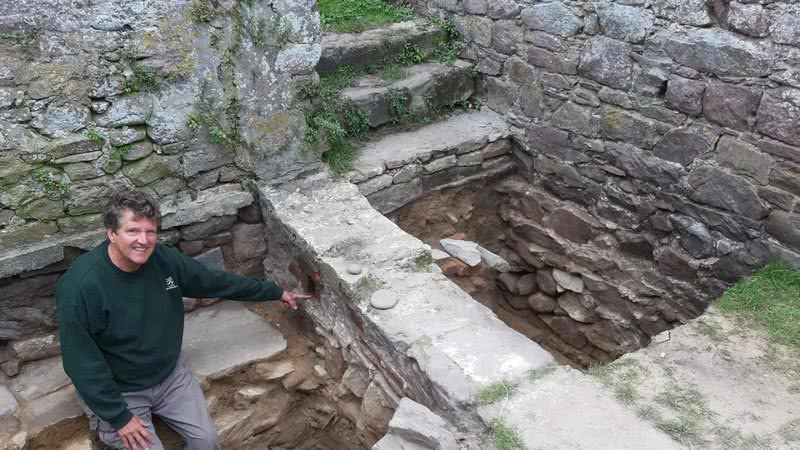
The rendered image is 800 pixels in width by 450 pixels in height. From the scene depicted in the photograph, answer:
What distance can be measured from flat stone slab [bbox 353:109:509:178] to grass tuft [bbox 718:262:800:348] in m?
1.98

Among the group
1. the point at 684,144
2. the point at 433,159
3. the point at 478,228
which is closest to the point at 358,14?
the point at 433,159

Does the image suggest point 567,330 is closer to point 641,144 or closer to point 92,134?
point 641,144

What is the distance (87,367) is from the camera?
9.27ft

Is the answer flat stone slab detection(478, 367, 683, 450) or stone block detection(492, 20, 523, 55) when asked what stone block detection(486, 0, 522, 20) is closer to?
stone block detection(492, 20, 523, 55)

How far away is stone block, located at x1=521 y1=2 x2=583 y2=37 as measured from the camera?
4.29m

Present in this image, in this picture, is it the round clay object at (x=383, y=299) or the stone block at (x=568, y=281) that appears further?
the stone block at (x=568, y=281)

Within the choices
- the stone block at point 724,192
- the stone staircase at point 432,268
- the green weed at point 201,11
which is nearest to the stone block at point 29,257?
the stone staircase at point 432,268

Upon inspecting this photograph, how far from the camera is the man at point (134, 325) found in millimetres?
2801

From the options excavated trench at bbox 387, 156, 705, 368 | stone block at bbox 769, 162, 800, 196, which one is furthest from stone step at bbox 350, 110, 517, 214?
stone block at bbox 769, 162, 800, 196

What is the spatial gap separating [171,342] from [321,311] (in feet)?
2.71

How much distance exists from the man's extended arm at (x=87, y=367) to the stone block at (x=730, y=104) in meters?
3.28

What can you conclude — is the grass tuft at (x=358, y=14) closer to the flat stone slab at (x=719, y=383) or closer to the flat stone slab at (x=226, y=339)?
the flat stone slab at (x=226, y=339)

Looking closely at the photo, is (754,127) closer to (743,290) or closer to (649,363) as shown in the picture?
(743,290)

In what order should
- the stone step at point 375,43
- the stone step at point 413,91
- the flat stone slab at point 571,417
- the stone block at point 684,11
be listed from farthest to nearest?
the stone step at point 375,43 → the stone step at point 413,91 → the stone block at point 684,11 → the flat stone slab at point 571,417
